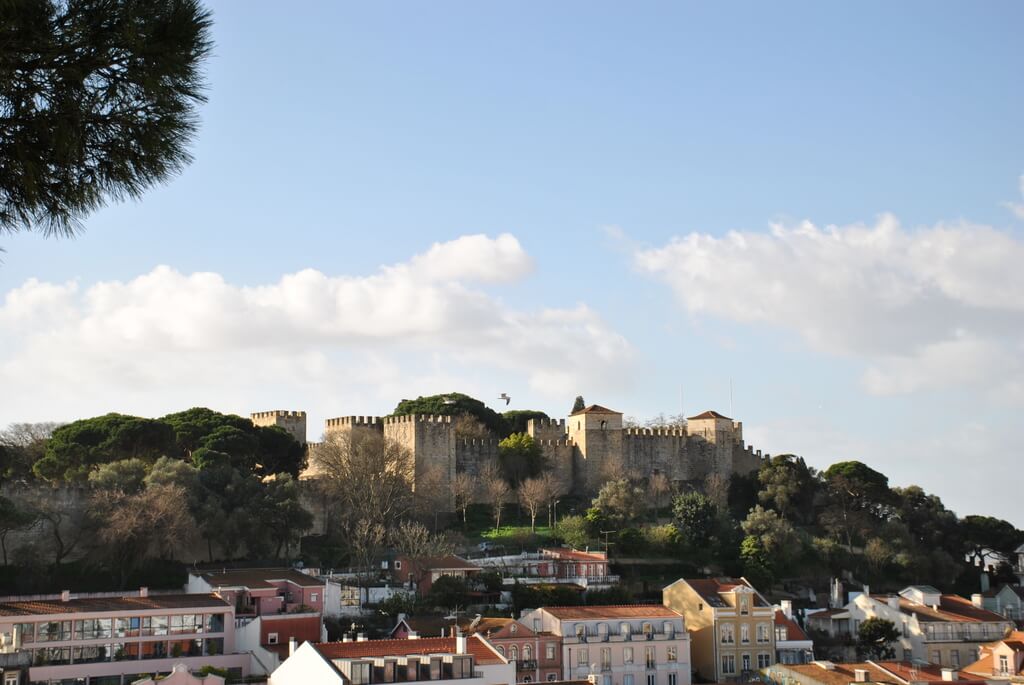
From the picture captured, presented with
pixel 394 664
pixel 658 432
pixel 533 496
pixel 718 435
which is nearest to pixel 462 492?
pixel 533 496

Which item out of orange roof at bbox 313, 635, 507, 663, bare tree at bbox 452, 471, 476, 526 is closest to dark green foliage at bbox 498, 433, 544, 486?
bare tree at bbox 452, 471, 476, 526

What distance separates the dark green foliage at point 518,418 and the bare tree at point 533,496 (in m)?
11.2

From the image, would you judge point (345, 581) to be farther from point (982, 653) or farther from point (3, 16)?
point (3, 16)

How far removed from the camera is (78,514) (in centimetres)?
4434

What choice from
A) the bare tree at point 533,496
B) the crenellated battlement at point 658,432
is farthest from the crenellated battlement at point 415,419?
the crenellated battlement at point 658,432

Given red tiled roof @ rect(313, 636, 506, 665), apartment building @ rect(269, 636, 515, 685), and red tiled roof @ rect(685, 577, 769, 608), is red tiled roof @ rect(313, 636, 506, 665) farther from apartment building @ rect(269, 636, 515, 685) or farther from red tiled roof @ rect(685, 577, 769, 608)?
red tiled roof @ rect(685, 577, 769, 608)

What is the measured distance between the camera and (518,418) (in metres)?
71.5

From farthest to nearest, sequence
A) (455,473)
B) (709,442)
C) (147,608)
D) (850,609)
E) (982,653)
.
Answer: (709,442)
(455,473)
(850,609)
(982,653)
(147,608)

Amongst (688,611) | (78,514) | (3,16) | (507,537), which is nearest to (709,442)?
(507,537)

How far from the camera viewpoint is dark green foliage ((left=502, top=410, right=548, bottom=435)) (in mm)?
70231

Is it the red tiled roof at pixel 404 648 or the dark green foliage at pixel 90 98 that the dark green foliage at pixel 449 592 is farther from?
the dark green foliage at pixel 90 98

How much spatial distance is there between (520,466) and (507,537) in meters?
7.54

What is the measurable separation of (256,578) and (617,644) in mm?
11441

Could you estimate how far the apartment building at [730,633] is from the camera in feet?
138
